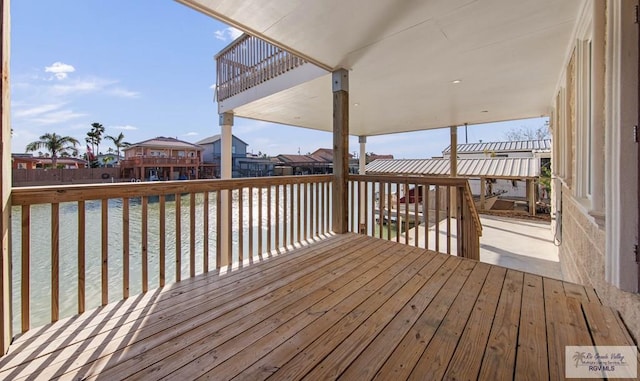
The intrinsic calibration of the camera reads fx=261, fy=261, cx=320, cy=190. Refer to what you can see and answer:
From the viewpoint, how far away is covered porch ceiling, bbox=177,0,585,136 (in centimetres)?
235

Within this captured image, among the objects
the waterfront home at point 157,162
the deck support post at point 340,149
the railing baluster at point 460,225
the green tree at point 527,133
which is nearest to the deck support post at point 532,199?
the railing baluster at point 460,225

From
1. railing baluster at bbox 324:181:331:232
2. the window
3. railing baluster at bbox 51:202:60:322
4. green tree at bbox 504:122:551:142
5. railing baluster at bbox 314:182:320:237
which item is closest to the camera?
railing baluster at bbox 51:202:60:322

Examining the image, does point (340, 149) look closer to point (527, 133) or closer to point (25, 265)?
point (25, 265)

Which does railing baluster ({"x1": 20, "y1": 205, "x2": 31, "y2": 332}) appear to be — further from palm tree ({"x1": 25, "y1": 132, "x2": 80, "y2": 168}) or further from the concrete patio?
palm tree ({"x1": 25, "y1": 132, "x2": 80, "y2": 168})

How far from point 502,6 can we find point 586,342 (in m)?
2.60

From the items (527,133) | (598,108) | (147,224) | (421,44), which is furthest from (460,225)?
(527,133)

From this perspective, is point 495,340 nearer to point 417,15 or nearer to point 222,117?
point 417,15

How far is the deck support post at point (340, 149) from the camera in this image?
3686mm

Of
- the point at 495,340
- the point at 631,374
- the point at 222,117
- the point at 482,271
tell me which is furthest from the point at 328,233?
the point at 222,117

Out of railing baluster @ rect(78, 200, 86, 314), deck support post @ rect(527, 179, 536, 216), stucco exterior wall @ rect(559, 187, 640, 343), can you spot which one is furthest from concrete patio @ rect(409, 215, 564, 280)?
railing baluster @ rect(78, 200, 86, 314)

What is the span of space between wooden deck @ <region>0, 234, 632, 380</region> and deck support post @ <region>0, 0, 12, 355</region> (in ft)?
0.56

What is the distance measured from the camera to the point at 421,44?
2.96 m

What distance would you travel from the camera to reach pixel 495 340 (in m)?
1.44

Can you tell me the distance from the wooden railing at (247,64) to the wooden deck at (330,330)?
342 centimetres
